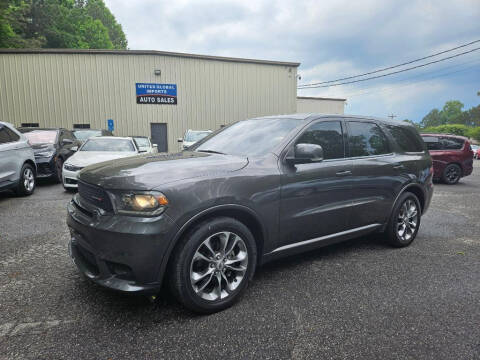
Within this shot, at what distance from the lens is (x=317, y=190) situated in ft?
9.94

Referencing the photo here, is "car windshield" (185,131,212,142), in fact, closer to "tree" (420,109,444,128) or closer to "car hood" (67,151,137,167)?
"car hood" (67,151,137,167)

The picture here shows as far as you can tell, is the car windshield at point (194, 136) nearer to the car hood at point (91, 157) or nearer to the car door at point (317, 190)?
the car hood at point (91, 157)

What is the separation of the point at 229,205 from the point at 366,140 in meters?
2.10

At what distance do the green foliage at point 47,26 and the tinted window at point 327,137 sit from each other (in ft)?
87.9

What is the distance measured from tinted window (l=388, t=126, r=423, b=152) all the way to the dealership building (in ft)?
55.2

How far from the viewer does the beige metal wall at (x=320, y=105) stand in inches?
1356

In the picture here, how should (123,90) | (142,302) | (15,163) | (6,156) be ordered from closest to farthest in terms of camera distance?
(142,302)
(6,156)
(15,163)
(123,90)

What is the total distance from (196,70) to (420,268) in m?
18.7

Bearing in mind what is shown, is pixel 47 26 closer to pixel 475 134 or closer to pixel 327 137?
pixel 327 137

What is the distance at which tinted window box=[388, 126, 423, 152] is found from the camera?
4.11 metres

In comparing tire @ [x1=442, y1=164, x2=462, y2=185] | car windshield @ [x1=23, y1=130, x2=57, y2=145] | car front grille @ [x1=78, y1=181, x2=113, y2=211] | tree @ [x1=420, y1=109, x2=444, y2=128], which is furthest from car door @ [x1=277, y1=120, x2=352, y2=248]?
tree @ [x1=420, y1=109, x2=444, y2=128]

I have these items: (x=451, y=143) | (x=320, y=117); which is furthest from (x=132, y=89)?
(x=320, y=117)

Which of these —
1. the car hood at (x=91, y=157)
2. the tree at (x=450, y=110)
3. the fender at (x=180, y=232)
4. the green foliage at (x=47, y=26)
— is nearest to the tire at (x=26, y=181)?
the car hood at (x=91, y=157)

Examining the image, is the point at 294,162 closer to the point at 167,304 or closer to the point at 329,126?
the point at 329,126
